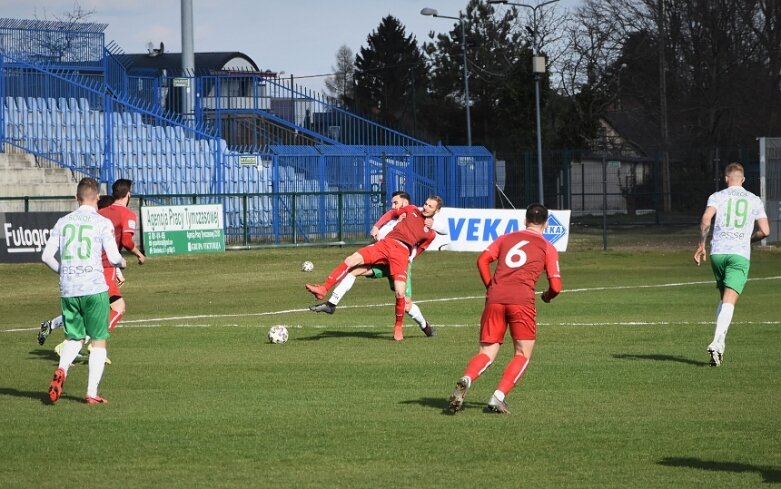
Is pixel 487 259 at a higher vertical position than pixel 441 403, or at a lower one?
higher

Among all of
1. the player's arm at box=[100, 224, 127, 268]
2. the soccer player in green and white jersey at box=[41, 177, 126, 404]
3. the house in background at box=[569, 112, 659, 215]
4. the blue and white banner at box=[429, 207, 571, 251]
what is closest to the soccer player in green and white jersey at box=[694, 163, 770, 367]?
the player's arm at box=[100, 224, 127, 268]

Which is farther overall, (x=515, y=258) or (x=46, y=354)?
(x=46, y=354)

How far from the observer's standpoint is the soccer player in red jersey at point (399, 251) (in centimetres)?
1605

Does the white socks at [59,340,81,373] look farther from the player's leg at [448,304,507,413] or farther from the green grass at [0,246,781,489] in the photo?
the player's leg at [448,304,507,413]

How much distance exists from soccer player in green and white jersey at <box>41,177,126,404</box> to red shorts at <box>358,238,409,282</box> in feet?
19.0

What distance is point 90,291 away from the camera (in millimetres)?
10672

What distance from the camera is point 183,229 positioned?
1284 inches

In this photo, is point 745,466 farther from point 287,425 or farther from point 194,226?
point 194,226

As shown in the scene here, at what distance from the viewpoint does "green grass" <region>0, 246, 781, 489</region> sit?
314 inches

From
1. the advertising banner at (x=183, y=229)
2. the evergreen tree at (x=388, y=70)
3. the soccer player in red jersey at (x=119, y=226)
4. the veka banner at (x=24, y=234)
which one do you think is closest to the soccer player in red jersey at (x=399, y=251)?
the soccer player in red jersey at (x=119, y=226)

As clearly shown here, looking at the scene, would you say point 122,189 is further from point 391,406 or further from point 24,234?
point 24,234

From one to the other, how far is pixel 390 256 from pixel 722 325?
4.84 m

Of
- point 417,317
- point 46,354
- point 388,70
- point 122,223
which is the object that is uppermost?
point 388,70

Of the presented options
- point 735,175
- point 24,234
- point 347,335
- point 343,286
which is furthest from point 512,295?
point 24,234
